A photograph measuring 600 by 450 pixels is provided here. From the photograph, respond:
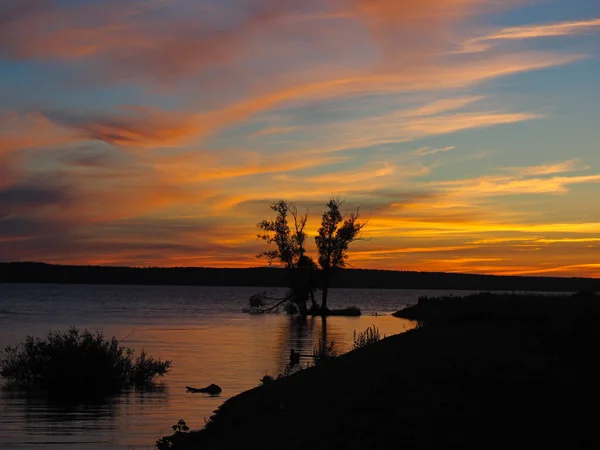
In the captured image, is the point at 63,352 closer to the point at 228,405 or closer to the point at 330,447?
the point at 228,405

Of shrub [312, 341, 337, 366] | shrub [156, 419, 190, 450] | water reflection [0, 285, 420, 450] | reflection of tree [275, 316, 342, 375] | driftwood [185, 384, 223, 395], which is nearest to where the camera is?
shrub [156, 419, 190, 450]

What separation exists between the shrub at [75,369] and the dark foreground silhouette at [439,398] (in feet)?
25.1

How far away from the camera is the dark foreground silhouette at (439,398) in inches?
562

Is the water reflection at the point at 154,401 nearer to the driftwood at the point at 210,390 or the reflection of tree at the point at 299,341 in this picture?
the reflection of tree at the point at 299,341

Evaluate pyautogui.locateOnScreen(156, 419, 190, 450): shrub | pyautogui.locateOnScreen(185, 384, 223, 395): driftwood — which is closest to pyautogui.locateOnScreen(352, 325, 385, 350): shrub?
pyautogui.locateOnScreen(185, 384, 223, 395): driftwood

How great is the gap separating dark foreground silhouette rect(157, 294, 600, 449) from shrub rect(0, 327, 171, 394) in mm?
7660

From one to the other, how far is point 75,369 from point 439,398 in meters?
16.5

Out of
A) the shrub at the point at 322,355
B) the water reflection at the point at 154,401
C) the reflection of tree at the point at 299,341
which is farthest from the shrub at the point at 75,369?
the shrub at the point at 322,355

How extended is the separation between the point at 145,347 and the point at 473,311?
19.8 meters

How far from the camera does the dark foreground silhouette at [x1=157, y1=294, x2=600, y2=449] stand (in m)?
14.3

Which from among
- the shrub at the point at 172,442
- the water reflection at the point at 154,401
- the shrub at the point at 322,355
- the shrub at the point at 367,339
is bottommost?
the water reflection at the point at 154,401

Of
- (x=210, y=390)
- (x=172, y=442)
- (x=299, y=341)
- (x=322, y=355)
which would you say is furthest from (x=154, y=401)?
(x=299, y=341)

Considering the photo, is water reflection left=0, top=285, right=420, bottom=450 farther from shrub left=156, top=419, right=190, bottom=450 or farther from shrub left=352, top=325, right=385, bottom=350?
shrub left=352, top=325, right=385, bottom=350

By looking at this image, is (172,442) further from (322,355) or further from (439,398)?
(322,355)
